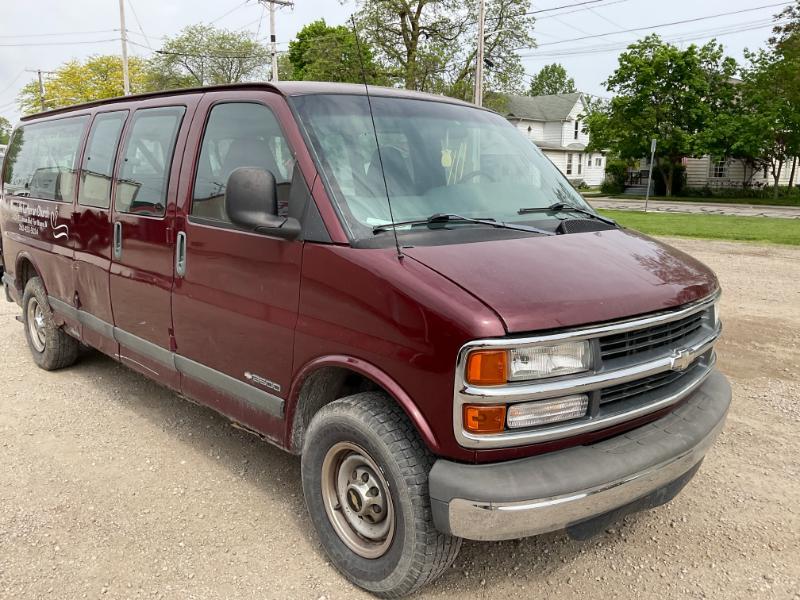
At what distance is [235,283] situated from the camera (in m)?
3.42

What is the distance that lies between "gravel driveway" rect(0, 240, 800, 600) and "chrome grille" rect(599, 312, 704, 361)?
1.10 meters

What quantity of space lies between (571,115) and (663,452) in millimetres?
63485

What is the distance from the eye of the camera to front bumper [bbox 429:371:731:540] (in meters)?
2.42

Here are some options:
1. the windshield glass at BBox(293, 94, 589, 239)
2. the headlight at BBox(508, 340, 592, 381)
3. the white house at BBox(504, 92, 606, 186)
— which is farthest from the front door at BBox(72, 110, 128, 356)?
the white house at BBox(504, 92, 606, 186)

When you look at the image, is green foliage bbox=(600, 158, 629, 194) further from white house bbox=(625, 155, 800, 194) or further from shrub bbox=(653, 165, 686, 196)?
shrub bbox=(653, 165, 686, 196)

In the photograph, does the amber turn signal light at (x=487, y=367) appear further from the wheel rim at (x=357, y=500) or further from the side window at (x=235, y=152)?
the side window at (x=235, y=152)

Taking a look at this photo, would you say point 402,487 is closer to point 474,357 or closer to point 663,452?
point 474,357

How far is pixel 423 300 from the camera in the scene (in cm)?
252

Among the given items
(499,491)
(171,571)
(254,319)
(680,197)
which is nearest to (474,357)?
(499,491)

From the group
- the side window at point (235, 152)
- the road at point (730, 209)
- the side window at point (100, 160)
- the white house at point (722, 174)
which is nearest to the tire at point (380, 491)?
the side window at point (235, 152)

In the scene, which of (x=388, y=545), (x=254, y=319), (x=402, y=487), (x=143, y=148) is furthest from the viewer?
(x=143, y=148)

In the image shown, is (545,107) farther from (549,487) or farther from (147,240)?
(549,487)

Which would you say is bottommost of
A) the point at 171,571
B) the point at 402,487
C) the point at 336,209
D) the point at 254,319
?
the point at 171,571

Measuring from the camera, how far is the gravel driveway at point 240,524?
3.01 meters
